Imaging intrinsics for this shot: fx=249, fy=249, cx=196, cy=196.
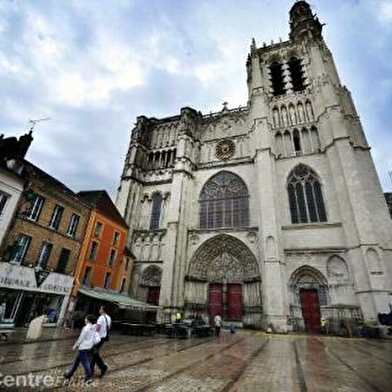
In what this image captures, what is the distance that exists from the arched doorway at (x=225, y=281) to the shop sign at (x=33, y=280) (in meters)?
8.98

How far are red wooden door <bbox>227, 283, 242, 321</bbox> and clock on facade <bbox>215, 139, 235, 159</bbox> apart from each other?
12.2m

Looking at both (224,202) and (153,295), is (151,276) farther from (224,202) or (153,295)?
(224,202)

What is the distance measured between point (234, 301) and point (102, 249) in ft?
35.2

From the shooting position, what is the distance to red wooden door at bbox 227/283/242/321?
746 inches

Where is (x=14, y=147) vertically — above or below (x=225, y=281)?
Result: above

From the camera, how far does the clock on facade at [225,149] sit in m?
24.9

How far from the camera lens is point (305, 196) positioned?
20.0m

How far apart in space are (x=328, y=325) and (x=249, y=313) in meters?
5.06

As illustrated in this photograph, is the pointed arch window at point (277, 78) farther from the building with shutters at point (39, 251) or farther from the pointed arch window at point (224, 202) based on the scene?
the building with shutters at point (39, 251)

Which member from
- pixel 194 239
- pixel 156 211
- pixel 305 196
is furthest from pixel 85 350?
Result: pixel 156 211

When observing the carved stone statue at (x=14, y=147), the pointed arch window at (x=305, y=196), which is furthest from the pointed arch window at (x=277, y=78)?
the carved stone statue at (x=14, y=147)

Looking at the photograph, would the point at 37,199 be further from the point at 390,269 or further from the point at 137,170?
the point at 390,269

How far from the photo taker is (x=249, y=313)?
1802 cm

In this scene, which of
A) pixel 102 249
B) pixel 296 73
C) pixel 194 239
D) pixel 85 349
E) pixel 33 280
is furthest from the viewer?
pixel 296 73
